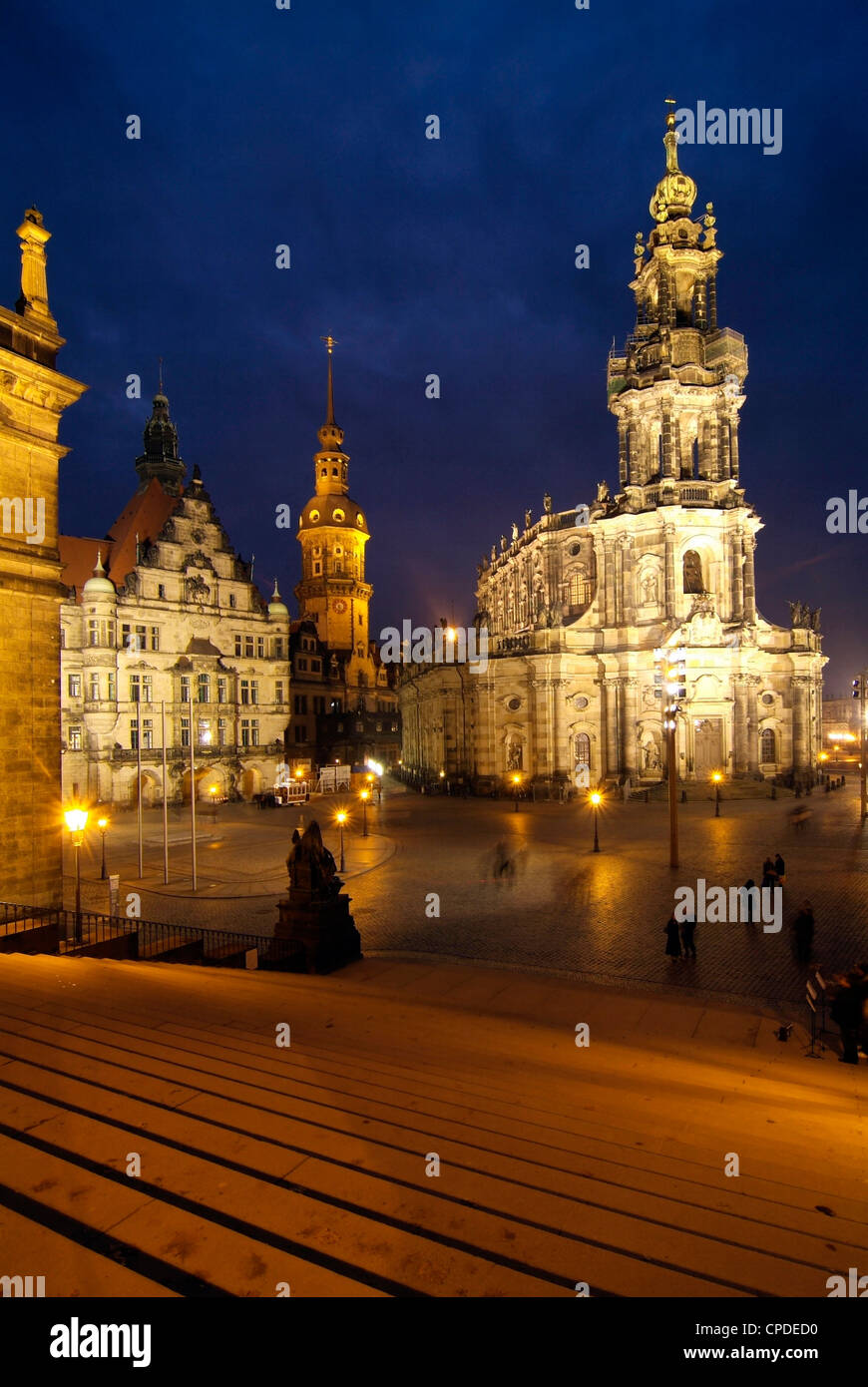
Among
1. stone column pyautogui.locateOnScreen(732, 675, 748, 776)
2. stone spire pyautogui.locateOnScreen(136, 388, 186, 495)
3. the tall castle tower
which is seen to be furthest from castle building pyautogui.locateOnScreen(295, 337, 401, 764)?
stone column pyautogui.locateOnScreen(732, 675, 748, 776)

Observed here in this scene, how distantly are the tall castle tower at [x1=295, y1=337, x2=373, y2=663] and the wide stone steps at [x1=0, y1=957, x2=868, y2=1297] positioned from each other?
75.2 m

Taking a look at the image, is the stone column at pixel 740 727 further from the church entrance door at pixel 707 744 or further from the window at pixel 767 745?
the window at pixel 767 745

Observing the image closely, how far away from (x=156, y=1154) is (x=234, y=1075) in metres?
1.74

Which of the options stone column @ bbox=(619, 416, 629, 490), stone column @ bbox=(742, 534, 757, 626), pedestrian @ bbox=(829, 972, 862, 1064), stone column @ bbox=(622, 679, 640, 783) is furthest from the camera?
stone column @ bbox=(619, 416, 629, 490)

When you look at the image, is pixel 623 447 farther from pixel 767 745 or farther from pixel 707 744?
pixel 767 745

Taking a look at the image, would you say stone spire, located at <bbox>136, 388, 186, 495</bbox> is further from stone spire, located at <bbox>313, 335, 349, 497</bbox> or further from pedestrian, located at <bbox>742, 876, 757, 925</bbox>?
pedestrian, located at <bbox>742, 876, 757, 925</bbox>

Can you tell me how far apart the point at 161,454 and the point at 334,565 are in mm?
28254

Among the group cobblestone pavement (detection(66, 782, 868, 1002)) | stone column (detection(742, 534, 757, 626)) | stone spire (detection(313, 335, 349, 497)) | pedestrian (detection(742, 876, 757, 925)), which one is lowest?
cobblestone pavement (detection(66, 782, 868, 1002))

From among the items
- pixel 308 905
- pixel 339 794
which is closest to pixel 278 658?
pixel 339 794

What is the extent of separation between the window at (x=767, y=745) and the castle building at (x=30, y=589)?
4652cm

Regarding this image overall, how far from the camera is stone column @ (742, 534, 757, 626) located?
49500mm

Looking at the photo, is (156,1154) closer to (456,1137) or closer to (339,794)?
(456,1137)

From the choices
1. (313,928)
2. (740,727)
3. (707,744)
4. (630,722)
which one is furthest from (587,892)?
(740,727)

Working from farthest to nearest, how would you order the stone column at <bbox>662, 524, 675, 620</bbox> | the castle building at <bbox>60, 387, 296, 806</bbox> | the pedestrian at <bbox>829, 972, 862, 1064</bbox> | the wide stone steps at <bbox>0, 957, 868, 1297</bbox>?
the stone column at <bbox>662, 524, 675, 620</bbox>
the castle building at <bbox>60, 387, 296, 806</bbox>
the pedestrian at <bbox>829, 972, 862, 1064</bbox>
the wide stone steps at <bbox>0, 957, 868, 1297</bbox>
